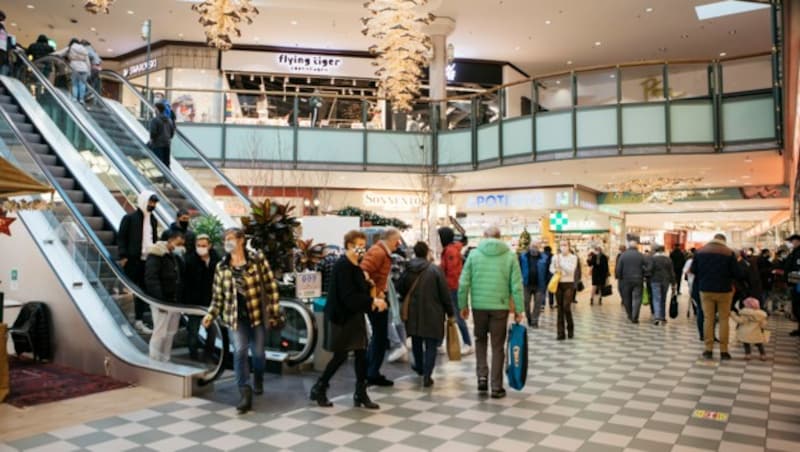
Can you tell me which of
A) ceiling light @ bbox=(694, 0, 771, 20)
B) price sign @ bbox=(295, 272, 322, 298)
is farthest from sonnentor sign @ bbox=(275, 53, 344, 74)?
price sign @ bbox=(295, 272, 322, 298)

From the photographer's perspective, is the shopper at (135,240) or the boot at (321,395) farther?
the shopper at (135,240)

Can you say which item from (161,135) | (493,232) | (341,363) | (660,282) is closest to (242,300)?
(341,363)

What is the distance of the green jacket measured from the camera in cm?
540

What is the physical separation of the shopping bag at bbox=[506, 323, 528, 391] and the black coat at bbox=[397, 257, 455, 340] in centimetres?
66

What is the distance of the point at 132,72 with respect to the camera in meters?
22.9

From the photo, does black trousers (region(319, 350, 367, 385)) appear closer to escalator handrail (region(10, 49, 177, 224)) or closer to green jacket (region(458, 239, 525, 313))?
green jacket (region(458, 239, 525, 313))

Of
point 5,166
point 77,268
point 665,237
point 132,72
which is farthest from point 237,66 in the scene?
point 665,237

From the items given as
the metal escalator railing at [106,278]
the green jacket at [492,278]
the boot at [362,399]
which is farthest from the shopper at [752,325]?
the metal escalator railing at [106,278]

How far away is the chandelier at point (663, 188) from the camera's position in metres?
17.3

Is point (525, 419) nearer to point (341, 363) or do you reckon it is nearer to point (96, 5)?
point (341, 363)

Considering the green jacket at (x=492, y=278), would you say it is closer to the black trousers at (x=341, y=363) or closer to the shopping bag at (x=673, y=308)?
the black trousers at (x=341, y=363)

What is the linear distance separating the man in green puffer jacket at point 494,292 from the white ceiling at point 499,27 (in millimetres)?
12114

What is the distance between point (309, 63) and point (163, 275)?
1719cm

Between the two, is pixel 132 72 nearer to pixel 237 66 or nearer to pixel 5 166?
pixel 237 66
